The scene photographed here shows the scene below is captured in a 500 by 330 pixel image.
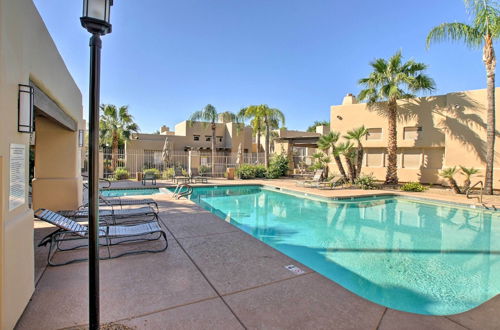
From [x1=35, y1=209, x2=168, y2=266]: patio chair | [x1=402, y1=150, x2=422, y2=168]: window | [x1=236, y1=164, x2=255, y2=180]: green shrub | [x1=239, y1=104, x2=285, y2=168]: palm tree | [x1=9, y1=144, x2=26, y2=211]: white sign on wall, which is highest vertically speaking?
[x1=239, y1=104, x2=285, y2=168]: palm tree

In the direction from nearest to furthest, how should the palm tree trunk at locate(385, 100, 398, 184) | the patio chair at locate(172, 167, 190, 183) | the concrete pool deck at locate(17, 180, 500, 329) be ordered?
the concrete pool deck at locate(17, 180, 500, 329) → the palm tree trunk at locate(385, 100, 398, 184) → the patio chair at locate(172, 167, 190, 183)

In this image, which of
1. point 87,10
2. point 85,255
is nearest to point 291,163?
point 85,255

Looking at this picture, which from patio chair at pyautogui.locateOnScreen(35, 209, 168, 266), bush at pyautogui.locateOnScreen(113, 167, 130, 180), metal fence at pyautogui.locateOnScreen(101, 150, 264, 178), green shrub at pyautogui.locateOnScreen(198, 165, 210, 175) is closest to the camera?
patio chair at pyautogui.locateOnScreen(35, 209, 168, 266)

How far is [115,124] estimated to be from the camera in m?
20.0

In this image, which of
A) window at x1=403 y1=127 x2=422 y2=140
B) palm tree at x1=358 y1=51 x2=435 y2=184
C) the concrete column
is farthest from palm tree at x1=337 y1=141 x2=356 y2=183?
the concrete column

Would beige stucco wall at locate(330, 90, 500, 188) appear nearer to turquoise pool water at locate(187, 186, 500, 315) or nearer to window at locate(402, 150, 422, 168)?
window at locate(402, 150, 422, 168)

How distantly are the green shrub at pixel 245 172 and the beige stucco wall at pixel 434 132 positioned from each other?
299 inches

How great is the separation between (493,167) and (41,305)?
18.0m

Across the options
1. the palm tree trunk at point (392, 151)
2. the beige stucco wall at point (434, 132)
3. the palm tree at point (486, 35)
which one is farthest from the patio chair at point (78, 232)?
the beige stucco wall at point (434, 132)

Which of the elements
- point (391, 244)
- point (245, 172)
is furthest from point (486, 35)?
point (245, 172)

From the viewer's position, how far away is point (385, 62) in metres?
14.9

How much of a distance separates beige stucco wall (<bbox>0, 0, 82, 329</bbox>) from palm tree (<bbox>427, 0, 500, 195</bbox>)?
15.9m

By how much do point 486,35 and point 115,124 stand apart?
22999 mm

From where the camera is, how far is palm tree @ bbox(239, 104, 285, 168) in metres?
19.6
